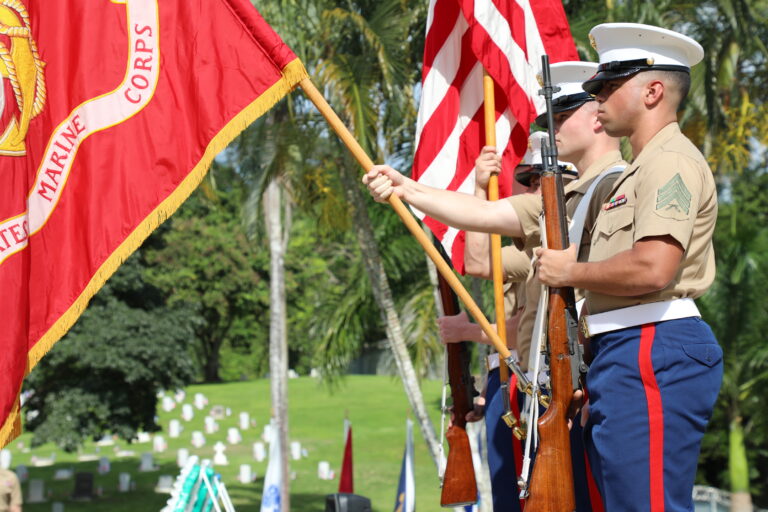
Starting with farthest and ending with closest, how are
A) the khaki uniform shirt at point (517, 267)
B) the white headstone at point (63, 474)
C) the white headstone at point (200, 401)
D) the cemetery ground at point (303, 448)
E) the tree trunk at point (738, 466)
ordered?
the white headstone at point (200, 401) < the white headstone at point (63, 474) < the cemetery ground at point (303, 448) < the tree trunk at point (738, 466) < the khaki uniform shirt at point (517, 267)

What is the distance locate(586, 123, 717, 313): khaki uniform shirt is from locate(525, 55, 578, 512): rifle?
0.32 ft

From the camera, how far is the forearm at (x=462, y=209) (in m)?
3.71

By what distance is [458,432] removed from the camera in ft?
16.3

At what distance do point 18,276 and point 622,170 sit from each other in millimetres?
2177

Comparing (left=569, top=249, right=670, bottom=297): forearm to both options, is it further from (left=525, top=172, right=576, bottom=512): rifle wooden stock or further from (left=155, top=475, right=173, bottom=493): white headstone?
(left=155, top=475, right=173, bottom=493): white headstone

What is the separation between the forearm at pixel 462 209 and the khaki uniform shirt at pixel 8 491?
22.4 feet

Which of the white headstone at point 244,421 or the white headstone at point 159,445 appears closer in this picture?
the white headstone at point 159,445

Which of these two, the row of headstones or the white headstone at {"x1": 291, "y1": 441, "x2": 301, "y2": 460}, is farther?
the white headstone at {"x1": 291, "y1": 441, "x2": 301, "y2": 460}

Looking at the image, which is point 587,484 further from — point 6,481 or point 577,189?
point 6,481

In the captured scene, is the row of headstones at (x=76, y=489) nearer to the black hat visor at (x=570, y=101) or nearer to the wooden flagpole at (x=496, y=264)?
the wooden flagpole at (x=496, y=264)

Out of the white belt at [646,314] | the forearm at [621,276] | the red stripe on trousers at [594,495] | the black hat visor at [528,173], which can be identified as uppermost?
the black hat visor at [528,173]

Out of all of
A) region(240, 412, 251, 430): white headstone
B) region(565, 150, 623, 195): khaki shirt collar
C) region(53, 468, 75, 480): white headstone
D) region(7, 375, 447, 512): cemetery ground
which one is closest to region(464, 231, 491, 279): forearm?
region(565, 150, 623, 195): khaki shirt collar

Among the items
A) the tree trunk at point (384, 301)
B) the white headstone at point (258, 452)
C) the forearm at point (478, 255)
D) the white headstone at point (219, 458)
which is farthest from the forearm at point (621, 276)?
the white headstone at point (258, 452)

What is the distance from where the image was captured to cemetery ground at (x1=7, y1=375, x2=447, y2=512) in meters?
24.3
